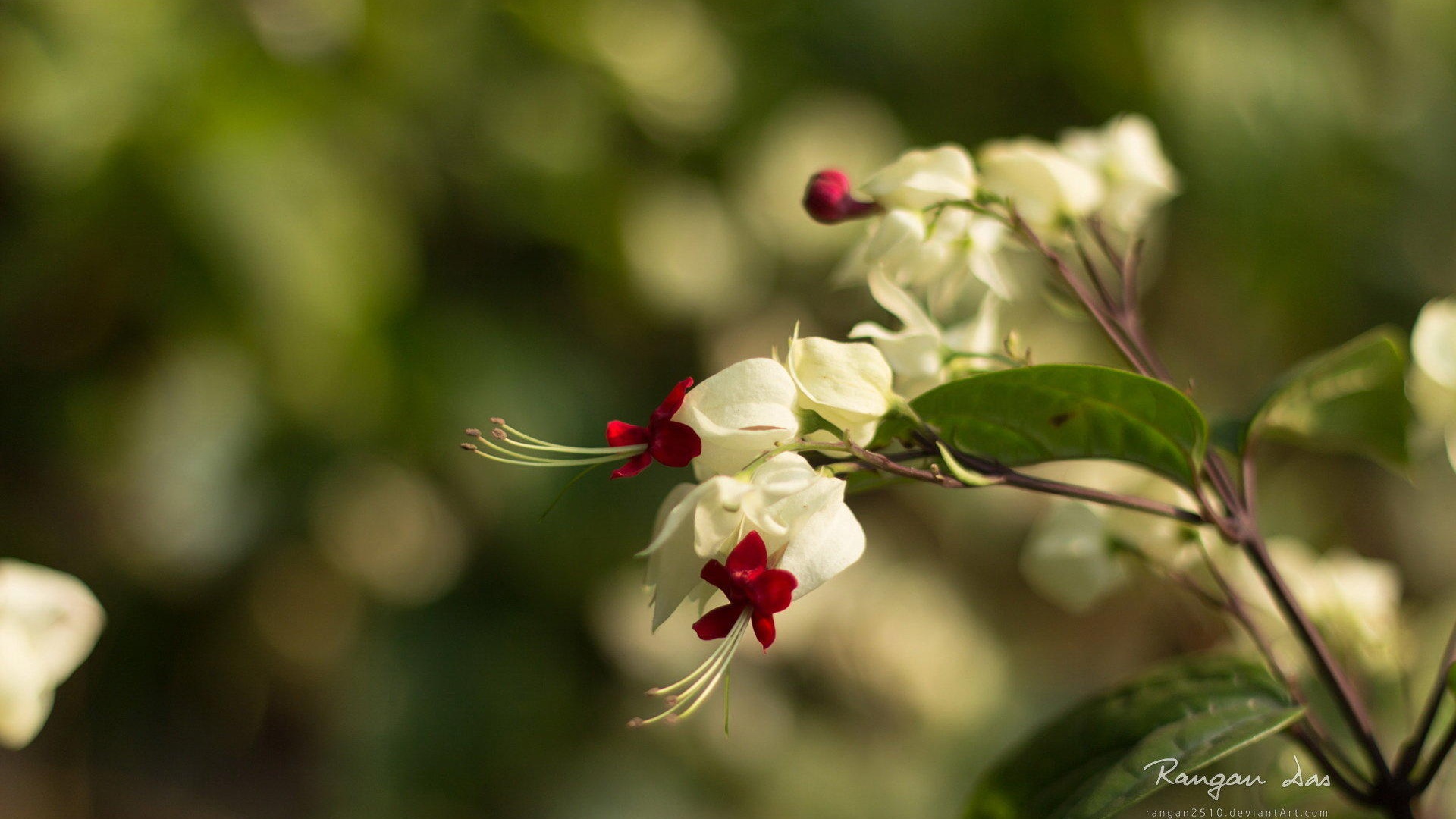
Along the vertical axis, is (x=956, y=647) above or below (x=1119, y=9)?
below

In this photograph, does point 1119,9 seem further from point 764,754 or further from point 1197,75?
point 764,754

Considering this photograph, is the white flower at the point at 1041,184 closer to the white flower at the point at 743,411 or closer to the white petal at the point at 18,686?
the white flower at the point at 743,411

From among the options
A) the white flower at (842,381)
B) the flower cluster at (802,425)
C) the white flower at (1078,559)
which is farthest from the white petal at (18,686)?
the white flower at (1078,559)

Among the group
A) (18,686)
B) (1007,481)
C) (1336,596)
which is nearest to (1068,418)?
(1007,481)

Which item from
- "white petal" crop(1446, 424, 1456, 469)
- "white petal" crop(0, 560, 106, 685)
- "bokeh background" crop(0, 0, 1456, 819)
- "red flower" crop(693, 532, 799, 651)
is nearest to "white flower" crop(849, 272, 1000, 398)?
"red flower" crop(693, 532, 799, 651)

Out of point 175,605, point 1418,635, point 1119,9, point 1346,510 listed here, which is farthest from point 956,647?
point 175,605

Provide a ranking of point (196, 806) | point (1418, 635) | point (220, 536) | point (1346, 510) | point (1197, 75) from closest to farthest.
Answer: point (1418, 635), point (220, 536), point (1197, 75), point (196, 806), point (1346, 510)

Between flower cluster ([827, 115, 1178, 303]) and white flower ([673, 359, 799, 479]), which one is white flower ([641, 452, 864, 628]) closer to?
white flower ([673, 359, 799, 479])
